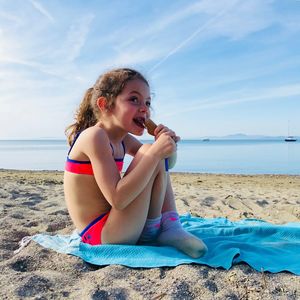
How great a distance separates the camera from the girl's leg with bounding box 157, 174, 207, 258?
2.35 metres

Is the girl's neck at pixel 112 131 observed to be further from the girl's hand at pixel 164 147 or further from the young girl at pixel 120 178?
the girl's hand at pixel 164 147

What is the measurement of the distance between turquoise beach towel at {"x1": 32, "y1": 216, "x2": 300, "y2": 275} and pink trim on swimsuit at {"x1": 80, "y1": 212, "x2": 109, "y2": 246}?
70 mm

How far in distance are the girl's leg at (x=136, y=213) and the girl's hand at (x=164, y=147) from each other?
0.33 ft

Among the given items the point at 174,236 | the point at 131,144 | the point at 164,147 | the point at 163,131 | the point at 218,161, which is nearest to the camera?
the point at 164,147

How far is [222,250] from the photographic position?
8.13 feet

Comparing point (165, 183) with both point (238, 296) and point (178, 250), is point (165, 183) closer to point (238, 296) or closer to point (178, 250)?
point (178, 250)

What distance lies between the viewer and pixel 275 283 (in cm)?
203

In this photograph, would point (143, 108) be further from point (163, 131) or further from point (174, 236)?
point (174, 236)

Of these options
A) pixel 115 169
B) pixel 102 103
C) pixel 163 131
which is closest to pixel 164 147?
pixel 163 131

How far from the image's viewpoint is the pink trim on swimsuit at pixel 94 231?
7.93 ft

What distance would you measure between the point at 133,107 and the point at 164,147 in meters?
0.40

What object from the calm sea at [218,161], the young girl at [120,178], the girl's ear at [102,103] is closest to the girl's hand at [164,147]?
the young girl at [120,178]

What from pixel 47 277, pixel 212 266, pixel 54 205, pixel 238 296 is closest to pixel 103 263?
pixel 47 277

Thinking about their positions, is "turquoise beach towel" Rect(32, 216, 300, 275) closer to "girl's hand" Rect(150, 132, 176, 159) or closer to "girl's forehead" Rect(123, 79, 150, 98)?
"girl's hand" Rect(150, 132, 176, 159)
